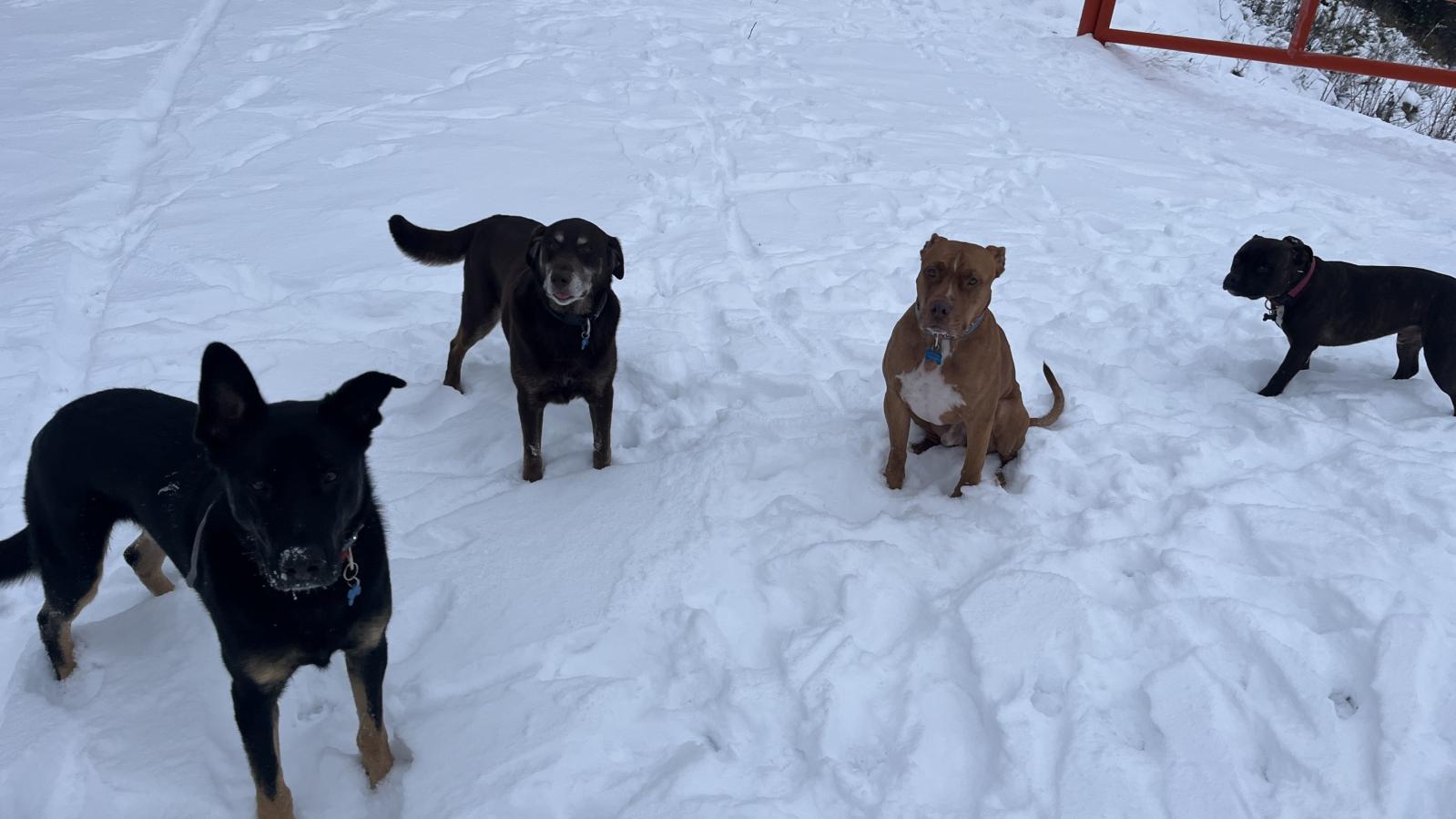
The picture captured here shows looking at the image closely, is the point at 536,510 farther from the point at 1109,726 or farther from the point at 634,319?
the point at 1109,726

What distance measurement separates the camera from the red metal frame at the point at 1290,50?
915 cm

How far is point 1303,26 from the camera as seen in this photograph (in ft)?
33.0

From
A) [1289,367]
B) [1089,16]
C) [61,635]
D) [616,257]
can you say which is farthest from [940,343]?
[1089,16]

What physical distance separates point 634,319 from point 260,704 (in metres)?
3.43

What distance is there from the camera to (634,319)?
5477mm

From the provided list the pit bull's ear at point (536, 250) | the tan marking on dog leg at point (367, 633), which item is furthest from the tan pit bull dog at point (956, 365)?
the tan marking on dog leg at point (367, 633)

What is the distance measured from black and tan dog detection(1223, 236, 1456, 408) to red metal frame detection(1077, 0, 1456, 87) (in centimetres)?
604

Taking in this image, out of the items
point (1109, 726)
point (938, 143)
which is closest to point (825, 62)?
point (938, 143)

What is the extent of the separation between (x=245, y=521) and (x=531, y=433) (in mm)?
1982

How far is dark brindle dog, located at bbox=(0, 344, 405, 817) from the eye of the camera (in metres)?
2.23

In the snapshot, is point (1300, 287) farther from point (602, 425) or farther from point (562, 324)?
point (562, 324)

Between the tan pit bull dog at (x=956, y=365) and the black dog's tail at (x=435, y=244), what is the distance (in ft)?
8.55

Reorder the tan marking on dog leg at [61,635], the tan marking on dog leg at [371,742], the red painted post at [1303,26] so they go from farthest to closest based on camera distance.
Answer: the red painted post at [1303,26], the tan marking on dog leg at [61,635], the tan marking on dog leg at [371,742]

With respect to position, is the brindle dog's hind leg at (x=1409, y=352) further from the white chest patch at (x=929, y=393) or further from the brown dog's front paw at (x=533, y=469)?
the brown dog's front paw at (x=533, y=469)
